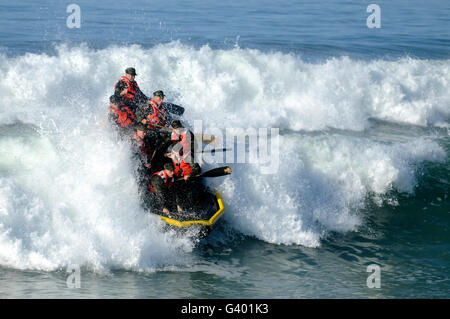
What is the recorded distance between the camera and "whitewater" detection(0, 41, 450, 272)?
360 inches

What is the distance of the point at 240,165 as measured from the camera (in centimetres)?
1156

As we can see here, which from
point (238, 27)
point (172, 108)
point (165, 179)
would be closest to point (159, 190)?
point (165, 179)

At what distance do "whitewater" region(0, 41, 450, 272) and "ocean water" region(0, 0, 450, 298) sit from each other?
0.04 meters

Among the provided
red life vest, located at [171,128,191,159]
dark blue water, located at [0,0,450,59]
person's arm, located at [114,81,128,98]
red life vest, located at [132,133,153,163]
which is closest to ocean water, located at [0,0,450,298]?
dark blue water, located at [0,0,450,59]

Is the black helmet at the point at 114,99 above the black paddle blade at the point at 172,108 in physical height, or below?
above

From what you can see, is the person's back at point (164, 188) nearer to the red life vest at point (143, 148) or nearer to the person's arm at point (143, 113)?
the red life vest at point (143, 148)

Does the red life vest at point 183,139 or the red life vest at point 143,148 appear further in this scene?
the red life vest at point 143,148

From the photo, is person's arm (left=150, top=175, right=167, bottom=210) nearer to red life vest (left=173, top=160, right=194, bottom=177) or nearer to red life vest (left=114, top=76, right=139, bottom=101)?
red life vest (left=173, top=160, right=194, bottom=177)

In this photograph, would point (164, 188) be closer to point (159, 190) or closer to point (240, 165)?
point (159, 190)

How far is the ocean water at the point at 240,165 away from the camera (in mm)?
8750

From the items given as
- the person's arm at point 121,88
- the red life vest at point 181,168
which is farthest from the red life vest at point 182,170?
the person's arm at point 121,88

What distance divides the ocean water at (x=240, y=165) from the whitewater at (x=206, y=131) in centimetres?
4

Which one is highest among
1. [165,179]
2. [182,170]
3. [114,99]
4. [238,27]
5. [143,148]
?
[238,27]

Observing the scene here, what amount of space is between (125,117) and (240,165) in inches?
101
